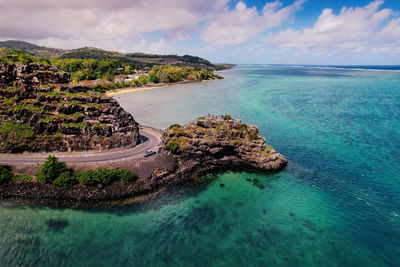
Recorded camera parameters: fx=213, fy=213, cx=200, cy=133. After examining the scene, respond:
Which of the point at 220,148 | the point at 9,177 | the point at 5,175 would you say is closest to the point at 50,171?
the point at 9,177

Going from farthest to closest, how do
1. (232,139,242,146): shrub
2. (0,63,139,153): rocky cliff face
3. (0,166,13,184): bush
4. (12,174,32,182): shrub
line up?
(232,139,242,146): shrub → (0,63,139,153): rocky cliff face → (12,174,32,182): shrub → (0,166,13,184): bush

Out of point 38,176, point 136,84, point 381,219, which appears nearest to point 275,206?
point 381,219

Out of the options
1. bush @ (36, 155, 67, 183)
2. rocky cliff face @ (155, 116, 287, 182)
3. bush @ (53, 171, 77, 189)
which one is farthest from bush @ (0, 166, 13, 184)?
rocky cliff face @ (155, 116, 287, 182)

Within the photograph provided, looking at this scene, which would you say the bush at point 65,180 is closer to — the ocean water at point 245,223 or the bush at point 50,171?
the bush at point 50,171

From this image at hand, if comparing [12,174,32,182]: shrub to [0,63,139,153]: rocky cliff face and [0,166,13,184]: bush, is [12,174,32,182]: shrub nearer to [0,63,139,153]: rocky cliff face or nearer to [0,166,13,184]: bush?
[0,166,13,184]: bush

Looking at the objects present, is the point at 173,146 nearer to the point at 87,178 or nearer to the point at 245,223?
the point at 87,178

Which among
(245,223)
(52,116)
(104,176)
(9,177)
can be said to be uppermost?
(52,116)
